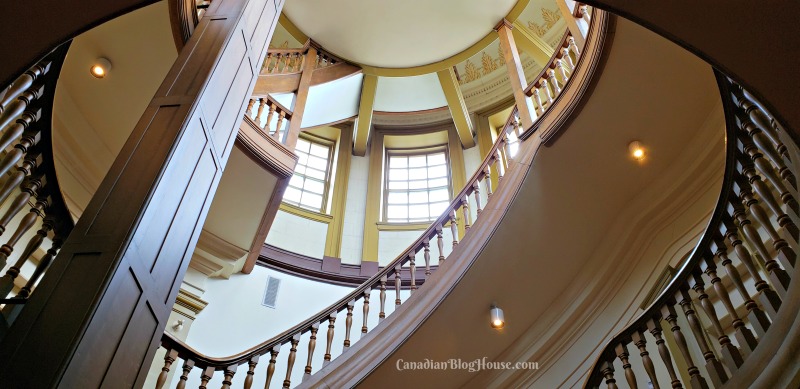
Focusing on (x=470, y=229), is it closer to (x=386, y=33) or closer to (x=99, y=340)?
(x=99, y=340)

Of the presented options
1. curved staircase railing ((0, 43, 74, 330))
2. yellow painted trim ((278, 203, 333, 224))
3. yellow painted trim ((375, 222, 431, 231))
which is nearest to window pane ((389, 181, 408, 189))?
yellow painted trim ((375, 222, 431, 231))

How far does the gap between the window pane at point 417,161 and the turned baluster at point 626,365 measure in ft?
20.7

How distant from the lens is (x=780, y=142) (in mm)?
2711

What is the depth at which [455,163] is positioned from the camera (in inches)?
362

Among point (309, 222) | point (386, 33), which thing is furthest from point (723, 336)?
point (386, 33)

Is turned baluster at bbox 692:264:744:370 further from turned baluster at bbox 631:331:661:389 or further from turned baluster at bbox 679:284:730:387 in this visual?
turned baluster at bbox 631:331:661:389

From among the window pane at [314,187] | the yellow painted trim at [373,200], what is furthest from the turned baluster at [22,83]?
the window pane at [314,187]

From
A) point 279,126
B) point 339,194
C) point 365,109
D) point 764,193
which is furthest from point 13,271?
point 365,109

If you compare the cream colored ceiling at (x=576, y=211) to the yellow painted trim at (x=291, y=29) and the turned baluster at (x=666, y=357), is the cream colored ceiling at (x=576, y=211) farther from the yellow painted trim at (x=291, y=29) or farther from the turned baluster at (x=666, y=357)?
the yellow painted trim at (x=291, y=29)

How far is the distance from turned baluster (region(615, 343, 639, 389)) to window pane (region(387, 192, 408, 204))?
5.67 meters

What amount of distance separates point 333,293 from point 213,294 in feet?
5.40

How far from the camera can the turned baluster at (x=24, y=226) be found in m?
2.42

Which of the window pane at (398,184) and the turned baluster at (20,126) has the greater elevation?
the window pane at (398,184)

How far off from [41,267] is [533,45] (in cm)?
729
